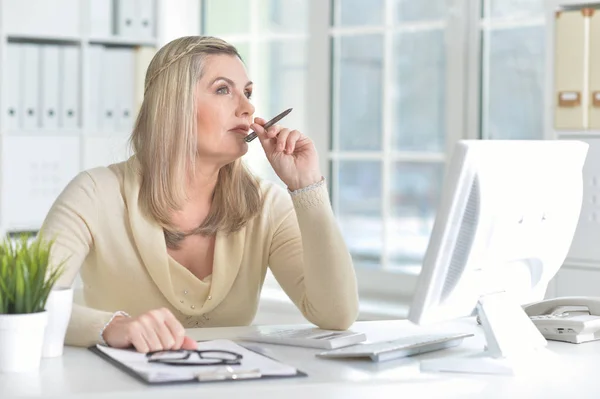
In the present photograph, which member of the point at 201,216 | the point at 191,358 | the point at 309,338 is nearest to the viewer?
the point at 191,358

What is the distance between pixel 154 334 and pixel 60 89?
2516 millimetres

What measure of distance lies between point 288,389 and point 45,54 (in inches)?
111

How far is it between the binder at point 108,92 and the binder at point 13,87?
0.37 m

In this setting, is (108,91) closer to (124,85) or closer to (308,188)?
(124,85)

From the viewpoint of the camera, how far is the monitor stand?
169 centimetres

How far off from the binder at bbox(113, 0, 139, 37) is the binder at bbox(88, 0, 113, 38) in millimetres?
35

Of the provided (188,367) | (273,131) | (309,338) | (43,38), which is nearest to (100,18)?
(43,38)

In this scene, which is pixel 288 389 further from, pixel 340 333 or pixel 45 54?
pixel 45 54

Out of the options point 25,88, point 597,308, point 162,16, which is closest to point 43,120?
point 25,88

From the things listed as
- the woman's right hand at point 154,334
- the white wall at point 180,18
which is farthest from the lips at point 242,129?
the white wall at point 180,18

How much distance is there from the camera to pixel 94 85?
417cm

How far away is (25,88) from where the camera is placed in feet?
13.0

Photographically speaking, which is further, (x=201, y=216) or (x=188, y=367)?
(x=201, y=216)

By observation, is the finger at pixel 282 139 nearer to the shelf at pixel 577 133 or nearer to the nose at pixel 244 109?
the nose at pixel 244 109
